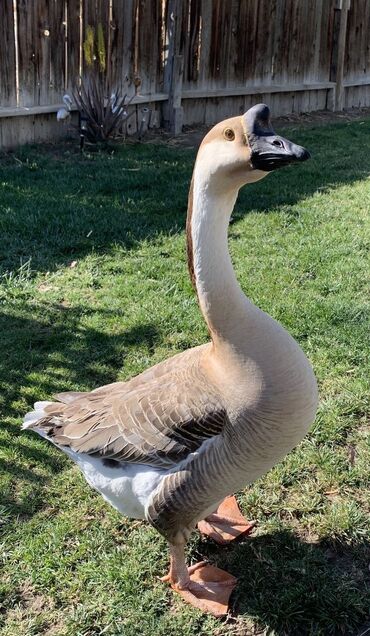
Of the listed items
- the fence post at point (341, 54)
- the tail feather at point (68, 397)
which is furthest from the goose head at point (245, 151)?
the fence post at point (341, 54)

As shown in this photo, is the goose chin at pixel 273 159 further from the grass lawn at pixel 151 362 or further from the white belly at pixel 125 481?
the grass lawn at pixel 151 362

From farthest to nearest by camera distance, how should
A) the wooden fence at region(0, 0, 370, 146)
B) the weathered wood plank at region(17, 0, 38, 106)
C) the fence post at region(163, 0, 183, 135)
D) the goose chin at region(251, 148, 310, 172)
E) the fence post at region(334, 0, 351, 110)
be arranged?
the fence post at region(334, 0, 351, 110), the fence post at region(163, 0, 183, 135), the wooden fence at region(0, 0, 370, 146), the weathered wood plank at region(17, 0, 38, 106), the goose chin at region(251, 148, 310, 172)

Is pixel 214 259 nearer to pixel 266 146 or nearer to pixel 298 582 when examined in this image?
pixel 266 146

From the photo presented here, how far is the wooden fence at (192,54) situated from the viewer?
7.89 m

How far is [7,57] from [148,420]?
259 inches

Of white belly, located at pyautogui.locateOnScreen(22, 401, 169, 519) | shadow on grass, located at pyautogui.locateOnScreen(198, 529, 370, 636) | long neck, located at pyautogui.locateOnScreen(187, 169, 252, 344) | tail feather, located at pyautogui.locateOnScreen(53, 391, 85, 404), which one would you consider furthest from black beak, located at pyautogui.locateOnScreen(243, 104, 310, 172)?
shadow on grass, located at pyautogui.locateOnScreen(198, 529, 370, 636)

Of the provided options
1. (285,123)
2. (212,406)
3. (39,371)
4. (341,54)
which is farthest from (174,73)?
(212,406)

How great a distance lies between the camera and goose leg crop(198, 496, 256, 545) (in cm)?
282

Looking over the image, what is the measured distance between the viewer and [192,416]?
7.64ft

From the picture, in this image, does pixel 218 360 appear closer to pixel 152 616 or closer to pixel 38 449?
pixel 152 616

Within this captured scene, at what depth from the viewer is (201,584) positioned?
258cm

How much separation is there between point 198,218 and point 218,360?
528mm

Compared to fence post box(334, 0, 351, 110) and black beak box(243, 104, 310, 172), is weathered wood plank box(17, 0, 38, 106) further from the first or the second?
black beak box(243, 104, 310, 172)

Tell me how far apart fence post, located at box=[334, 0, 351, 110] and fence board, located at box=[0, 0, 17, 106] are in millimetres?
6685
